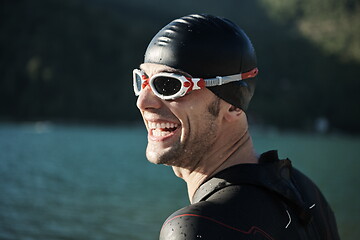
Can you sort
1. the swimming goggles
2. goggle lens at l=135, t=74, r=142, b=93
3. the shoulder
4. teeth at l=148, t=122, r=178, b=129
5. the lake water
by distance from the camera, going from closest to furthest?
the shoulder, the swimming goggles, teeth at l=148, t=122, r=178, b=129, goggle lens at l=135, t=74, r=142, b=93, the lake water

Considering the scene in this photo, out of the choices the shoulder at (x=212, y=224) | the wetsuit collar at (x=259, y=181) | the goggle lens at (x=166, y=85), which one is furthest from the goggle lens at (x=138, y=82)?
the shoulder at (x=212, y=224)

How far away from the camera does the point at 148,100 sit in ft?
9.91

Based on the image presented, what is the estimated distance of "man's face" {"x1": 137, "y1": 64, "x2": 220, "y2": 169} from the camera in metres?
2.96

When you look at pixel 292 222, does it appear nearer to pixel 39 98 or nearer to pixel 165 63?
Result: pixel 165 63

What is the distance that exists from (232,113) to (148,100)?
0.48 meters

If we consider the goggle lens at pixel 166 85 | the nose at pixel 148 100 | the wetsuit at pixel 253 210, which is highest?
the goggle lens at pixel 166 85

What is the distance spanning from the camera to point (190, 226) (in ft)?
7.56

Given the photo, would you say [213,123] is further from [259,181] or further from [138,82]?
[138,82]

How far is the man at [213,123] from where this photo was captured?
2742 millimetres

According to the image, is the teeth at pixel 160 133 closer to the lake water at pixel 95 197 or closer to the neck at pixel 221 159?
the neck at pixel 221 159

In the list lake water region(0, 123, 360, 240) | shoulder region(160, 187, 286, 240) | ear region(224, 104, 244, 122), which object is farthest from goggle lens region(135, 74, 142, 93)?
lake water region(0, 123, 360, 240)

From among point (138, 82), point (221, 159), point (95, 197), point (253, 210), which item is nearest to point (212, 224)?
point (253, 210)

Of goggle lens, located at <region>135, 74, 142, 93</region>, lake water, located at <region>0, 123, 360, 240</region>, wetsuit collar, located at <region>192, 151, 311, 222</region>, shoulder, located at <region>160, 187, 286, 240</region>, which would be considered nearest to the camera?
shoulder, located at <region>160, 187, 286, 240</region>

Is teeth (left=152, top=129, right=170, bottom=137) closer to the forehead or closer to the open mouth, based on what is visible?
the open mouth
